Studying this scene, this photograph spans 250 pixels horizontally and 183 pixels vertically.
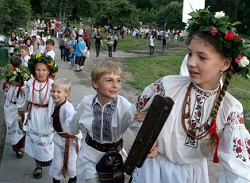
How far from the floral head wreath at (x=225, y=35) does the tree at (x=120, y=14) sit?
35969mm

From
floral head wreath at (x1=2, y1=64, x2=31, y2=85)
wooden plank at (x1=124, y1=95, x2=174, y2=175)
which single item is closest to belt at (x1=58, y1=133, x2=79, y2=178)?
floral head wreath at (x1=2, y1=64, x2=31, y2=85)

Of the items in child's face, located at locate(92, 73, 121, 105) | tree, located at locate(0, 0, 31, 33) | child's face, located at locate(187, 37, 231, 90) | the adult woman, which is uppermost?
tree, located at locate(0, 0, 31, 33)

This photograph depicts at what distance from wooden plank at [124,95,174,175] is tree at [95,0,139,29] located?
1435 inches

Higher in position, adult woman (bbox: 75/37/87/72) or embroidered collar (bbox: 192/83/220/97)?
embroidered collar (bbox: 192/83/220/97)

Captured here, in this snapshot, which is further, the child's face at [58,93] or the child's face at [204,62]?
the child's face at [58,93]

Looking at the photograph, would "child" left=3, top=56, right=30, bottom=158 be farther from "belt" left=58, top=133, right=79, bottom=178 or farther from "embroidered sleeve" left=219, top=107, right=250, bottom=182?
"embroidered sleeve" left=219, top=107, right=250, bottom=182

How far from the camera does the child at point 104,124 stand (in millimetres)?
3316

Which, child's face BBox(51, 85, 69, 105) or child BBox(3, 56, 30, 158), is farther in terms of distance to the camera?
child BBox(3, 56, 30, 158)

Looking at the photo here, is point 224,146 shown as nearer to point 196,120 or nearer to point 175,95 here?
point 196,120

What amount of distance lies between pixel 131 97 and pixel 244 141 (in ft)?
30.8

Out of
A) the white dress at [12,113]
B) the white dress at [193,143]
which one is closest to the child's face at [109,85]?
the white dress at [193,143]

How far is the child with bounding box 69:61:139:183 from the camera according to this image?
332 centimetres

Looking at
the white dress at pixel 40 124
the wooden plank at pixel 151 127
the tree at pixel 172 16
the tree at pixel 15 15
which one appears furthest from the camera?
the tree at pixel 172 16

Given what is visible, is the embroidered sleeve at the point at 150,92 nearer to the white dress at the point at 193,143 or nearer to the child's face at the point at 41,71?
the white dress at the point at 193,143
